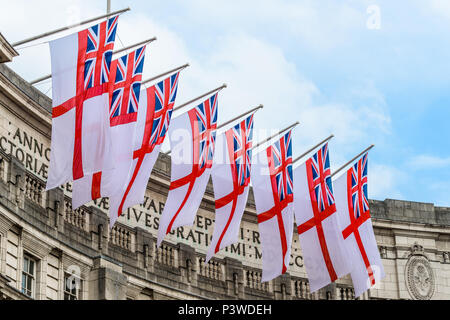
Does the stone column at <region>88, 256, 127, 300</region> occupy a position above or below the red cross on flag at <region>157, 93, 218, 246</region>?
below

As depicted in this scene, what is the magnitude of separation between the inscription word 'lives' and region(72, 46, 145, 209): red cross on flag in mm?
6315

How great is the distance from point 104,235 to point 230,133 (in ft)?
18.9

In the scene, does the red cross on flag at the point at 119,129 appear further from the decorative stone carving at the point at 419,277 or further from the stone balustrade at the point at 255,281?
the decorative stone carving at the point at 419,277

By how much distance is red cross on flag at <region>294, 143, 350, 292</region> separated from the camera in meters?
43.2

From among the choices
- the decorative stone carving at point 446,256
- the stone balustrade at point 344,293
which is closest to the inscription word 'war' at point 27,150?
the stone balustrade at point 344,293

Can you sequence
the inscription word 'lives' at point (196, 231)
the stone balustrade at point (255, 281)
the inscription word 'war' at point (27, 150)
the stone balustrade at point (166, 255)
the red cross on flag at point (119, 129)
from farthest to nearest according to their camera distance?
the stone balustrade at point (255, 281) → the stone balustrade at point (166, 255) → the inscription word 'lives' at point (196, 231) → the inscription word 'war' at point (27, 150) → the red cross on flag at point (119, 129)

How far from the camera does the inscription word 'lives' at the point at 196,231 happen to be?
43.9m

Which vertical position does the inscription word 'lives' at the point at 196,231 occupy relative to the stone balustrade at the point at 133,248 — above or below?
above

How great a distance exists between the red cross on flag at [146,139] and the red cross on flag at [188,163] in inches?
36.4

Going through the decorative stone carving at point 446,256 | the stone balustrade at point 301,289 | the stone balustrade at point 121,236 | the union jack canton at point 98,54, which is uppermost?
the union jack canton at point 98,54

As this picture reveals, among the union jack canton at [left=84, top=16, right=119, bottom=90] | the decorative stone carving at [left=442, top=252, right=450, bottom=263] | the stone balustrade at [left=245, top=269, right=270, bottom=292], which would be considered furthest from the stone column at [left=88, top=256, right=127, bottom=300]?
the decorative stone carving at [left=442, top=252, right=450, bottom=263]

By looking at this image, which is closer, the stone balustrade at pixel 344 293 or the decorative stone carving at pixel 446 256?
the stone balustrade at pixel 344 293

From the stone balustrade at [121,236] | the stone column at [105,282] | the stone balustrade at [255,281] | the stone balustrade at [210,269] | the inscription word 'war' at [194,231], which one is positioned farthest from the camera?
the stone balustrade at [255,281]

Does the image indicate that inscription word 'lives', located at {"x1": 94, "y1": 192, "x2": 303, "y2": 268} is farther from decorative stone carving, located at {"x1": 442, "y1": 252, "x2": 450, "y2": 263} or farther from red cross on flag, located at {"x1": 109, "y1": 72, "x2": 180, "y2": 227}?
decorative stone carving, located at {"x1": 442, "y1": 252, "x2": 450, "y2": 263}
